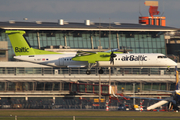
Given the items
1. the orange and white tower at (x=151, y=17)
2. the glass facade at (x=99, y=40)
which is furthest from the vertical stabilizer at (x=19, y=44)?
the orange and white tower at (x=151, y=17)

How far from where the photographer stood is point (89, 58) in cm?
6462

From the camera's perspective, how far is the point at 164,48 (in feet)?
364

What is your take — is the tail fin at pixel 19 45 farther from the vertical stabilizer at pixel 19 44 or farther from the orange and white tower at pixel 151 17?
the orange and white tower at pixel 151 17

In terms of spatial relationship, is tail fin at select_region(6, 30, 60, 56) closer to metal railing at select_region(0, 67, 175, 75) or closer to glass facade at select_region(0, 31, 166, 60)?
metal railing at select_region(0, 67, 175, 75)

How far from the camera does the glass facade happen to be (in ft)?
349

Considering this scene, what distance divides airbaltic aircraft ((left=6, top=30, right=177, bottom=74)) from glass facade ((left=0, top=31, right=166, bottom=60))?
36.8 metres

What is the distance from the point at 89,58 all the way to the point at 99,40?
1701 inches

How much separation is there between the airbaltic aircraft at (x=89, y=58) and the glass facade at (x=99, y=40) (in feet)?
121

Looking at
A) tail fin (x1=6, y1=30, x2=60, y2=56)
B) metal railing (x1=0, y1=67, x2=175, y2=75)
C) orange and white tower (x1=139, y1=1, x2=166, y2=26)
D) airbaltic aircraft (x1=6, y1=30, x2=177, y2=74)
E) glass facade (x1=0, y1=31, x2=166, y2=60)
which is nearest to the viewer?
airbaltic aircraft (x1=6, y1=30, x2=177, y2=74)

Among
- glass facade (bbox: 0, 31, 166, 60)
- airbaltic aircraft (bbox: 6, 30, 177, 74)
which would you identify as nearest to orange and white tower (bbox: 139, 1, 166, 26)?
glass facade (bbox: 0, 31, 166, 60)

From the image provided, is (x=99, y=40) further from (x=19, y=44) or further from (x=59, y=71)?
(x=19, y=44)

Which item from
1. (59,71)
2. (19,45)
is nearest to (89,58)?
(19,45)

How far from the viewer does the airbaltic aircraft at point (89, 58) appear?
64.4 meters

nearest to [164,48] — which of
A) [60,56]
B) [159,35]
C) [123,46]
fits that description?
[159,35]
